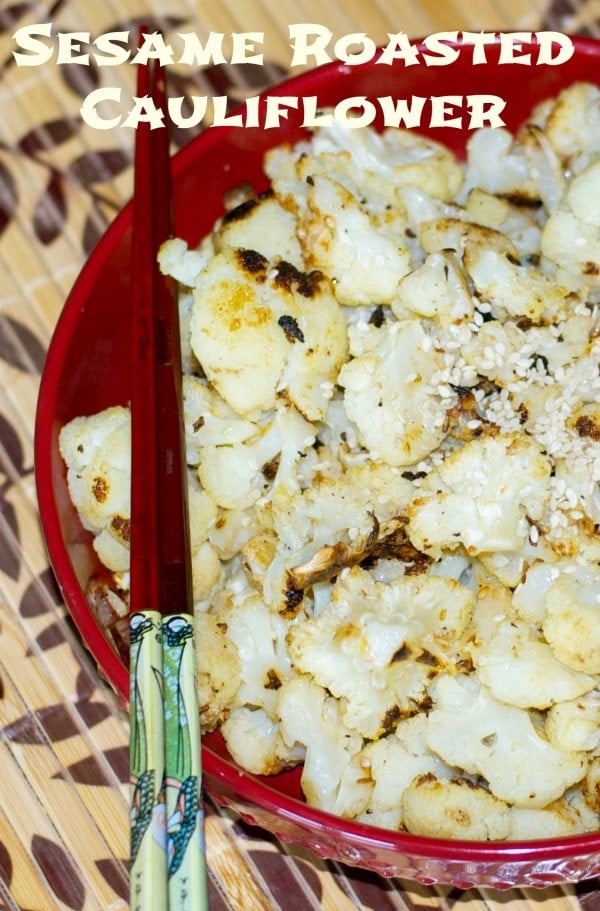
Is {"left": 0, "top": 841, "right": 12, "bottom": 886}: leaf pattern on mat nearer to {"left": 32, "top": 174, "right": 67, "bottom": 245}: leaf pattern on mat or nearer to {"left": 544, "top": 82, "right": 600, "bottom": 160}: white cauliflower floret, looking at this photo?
{"left": 32, "top": 174, "right": 67, "bottom": 245}: leaf pattern on mat

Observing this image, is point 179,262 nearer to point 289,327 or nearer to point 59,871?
point 289,327

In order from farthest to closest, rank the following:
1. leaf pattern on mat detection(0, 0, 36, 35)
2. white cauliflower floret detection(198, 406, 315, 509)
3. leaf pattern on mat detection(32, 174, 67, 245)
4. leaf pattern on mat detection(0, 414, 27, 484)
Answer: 1. leaf pattern on mat detection(0, 0, 36, 35)
2. leaf pattern on mat detection(32, 174, 67, 245)
3. leaf pattern on mat detection(0, 414, 27, 484)
4. white cauliflower floret detection(198, 406, 315, 509)

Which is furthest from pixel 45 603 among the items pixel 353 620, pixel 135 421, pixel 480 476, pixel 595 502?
pixel 595 502

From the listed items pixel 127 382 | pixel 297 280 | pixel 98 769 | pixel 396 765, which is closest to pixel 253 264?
pixel 297 280

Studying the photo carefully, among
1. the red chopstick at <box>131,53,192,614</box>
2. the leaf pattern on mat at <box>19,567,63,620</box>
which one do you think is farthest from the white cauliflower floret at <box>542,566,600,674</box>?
the leaf pattern on mat at <box>19,567,63,620</box>

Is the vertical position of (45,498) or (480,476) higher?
(45,498)

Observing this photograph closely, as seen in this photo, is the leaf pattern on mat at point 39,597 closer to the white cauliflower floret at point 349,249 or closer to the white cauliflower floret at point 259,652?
the white cauliflower floret at point 259,652

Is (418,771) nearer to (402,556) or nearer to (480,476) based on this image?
(402,556)
